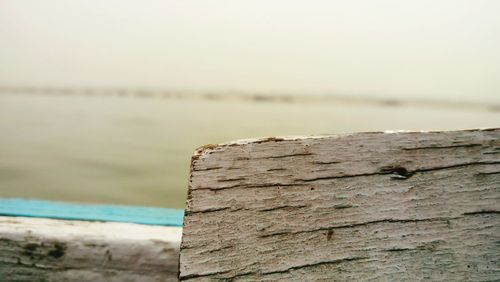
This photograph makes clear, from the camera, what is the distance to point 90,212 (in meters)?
1.44

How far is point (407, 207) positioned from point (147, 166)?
21.9ft

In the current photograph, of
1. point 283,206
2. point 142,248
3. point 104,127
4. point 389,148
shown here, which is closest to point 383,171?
point 389,148

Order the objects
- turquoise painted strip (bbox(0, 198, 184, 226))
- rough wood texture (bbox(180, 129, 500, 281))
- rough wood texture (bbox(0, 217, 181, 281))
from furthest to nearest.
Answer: turquoise painted strip (bbox(0, 198, 184, 226)), rough wood texture (bbox(0, 217, 181, 281)), rough wood texture (bbox(180, 129, 500, 281))

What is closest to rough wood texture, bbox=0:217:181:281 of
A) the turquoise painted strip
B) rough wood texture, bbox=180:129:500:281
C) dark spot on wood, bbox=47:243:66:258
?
dark spot on wood, bbox=47:243:66:258

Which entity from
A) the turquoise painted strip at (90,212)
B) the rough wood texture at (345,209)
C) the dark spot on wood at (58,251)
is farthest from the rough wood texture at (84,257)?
the rough wood texture at (345,209)

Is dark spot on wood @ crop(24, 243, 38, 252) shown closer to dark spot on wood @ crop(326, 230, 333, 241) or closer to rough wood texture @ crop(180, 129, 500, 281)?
rough wood texture @ crop(180, 129, 500, 281)

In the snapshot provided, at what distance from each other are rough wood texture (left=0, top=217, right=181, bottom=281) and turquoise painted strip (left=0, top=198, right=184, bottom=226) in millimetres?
174

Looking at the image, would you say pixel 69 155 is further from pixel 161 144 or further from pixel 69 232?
pixel 69 232

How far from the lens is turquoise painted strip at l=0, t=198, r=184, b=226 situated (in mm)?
1376

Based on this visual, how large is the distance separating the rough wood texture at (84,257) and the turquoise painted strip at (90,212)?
0.57ft

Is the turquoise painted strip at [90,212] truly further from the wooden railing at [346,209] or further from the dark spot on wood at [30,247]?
the wooden railing at [346,209]

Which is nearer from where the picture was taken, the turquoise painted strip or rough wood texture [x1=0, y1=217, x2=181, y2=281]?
rough wood texture [x1=0, y1=217, x2=181, y2=281]

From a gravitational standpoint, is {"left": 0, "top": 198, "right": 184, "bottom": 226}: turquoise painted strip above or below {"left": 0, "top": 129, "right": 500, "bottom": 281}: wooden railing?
above

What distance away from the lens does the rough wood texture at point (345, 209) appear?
70 centimetres
